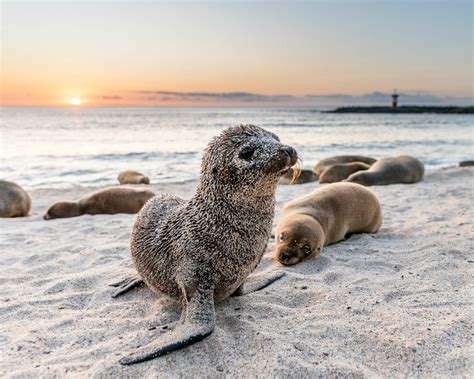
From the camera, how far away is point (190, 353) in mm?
2781

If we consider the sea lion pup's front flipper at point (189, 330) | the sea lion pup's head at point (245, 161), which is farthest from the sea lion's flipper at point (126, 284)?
the sea lion pup's head at point (245, 161)

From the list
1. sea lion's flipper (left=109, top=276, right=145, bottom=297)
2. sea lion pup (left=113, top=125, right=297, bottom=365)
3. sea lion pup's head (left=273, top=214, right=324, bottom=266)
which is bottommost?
sea lion's flipper (left=109, top=276, right=145, bottom=297)

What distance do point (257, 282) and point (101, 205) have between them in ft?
14.6

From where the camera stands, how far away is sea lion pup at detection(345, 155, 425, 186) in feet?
33.7

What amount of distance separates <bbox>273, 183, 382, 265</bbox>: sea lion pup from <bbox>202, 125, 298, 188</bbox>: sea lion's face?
1.71m

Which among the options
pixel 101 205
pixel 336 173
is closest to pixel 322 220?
pixel 101 205

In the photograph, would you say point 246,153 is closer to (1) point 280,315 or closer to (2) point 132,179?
(1) point 280,315

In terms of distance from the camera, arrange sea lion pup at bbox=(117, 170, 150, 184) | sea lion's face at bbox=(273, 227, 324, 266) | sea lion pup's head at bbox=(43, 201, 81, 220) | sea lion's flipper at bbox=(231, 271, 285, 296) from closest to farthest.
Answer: sea lion's flipper at bbox=(231, 271, 285, 296) → sea lion's face at bbox=(273, 227, 324, 266) → sea lion pup's head at bbox=(43, 201, 81, 220) → sea lion pup at bbox=(117, 170, 150, 184)

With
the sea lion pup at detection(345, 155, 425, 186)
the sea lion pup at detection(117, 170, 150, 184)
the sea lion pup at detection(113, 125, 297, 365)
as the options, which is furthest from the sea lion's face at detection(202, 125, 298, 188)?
the sea lion pup at detection(117, 170, 150, 184)

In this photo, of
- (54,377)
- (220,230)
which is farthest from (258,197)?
(54,377)

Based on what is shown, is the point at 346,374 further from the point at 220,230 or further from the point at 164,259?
the point at 164,259

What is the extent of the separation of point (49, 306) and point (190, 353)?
1.36m

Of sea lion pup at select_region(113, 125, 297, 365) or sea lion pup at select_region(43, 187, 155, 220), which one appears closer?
sea lion pup at select_region(113, 125, 297, 365)

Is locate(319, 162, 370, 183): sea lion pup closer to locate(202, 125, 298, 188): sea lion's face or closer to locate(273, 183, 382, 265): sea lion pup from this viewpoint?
locate(273, 183, 382, 265): sea lion pup
